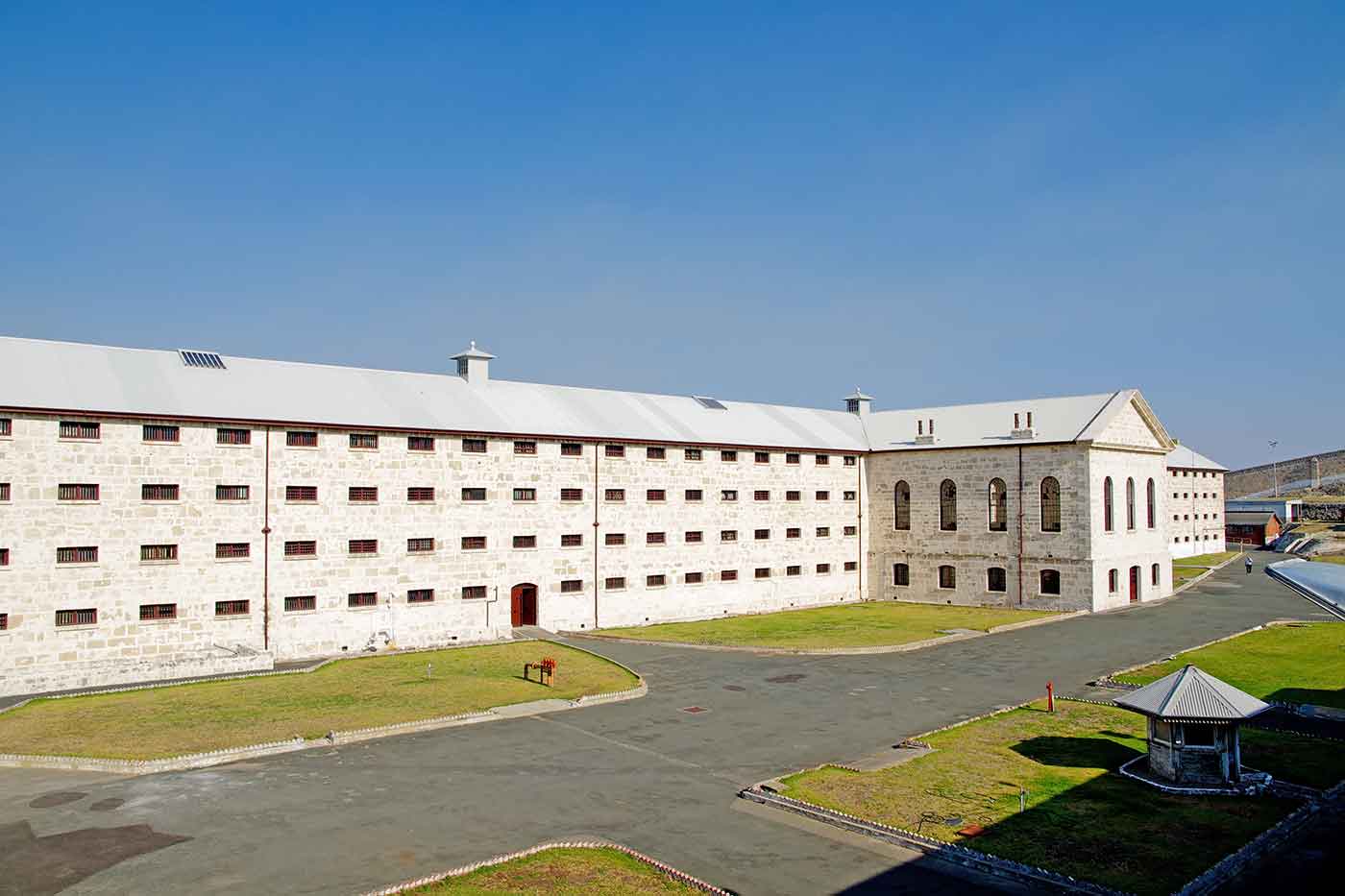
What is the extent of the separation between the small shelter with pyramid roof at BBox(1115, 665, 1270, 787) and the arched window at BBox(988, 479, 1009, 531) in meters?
34.0

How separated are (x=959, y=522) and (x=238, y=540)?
133ft

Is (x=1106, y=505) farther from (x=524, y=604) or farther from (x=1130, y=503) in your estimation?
(x=524, y=604)

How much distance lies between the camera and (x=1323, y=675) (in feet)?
103

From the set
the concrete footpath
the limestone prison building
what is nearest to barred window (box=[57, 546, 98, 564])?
the limestone prison building

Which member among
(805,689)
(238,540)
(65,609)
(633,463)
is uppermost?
(633,463)

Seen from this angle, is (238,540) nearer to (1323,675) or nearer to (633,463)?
(633,463)

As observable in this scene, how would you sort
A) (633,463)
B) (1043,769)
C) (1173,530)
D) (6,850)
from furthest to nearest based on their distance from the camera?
(1173,530)
(633,463)
(1043,769)
(6,850)

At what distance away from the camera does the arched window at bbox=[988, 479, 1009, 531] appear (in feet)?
176

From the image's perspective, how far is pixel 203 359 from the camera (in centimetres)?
3947

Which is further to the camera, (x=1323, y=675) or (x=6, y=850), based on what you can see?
(x=1323, y=675)

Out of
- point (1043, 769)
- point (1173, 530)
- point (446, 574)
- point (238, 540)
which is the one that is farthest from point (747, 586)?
point (1173, 530)

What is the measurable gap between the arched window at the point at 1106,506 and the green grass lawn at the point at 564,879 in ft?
141

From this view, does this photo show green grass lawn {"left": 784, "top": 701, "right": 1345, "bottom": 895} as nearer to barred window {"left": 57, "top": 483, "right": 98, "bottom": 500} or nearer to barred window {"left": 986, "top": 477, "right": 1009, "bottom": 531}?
barred window {"left": 57, "top": 483, "right": 98, "bottom": 500}

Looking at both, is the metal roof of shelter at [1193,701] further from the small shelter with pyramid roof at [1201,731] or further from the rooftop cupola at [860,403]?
the rooftop cupola at [860,403]
